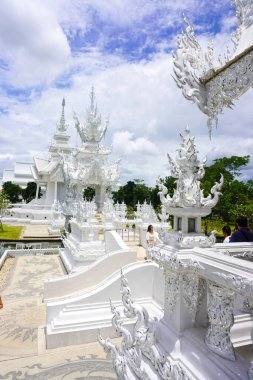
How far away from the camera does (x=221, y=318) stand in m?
3.77

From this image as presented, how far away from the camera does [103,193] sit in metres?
27.1

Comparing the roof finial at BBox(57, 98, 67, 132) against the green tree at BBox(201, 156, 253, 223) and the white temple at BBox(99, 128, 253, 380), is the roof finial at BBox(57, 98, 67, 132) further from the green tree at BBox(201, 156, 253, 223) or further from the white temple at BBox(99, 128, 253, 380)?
the white temple at BBox(99, 128, 253, 380)

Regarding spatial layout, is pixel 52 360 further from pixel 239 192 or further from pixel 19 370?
pixel 239 192

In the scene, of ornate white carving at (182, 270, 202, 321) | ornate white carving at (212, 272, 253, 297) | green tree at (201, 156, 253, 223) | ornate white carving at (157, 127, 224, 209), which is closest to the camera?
ornate white carving at (212, 272, 253, 297)

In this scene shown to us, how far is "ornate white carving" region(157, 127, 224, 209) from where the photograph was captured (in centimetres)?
468

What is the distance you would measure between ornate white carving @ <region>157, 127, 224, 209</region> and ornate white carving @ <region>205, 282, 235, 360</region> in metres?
1.34

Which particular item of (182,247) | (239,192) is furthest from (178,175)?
(239,192)

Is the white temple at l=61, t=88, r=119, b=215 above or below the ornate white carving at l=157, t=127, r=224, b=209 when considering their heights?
above

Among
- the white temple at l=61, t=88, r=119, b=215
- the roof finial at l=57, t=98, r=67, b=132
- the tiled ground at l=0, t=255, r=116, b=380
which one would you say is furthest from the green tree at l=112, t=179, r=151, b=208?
the tiled ground at l=0, t=255, r=116, b=380

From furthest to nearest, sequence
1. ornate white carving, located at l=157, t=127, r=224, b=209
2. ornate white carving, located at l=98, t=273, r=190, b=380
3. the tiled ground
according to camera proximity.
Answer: the tiled ground, ornate white carving, located at l=157, t=127, r=224, b=209, ornate white carving, located at l=98, t=273, r=190, b=380

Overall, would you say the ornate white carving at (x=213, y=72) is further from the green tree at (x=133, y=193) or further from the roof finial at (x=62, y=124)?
the green tree at (x=133, y=193)

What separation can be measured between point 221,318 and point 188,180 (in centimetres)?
213

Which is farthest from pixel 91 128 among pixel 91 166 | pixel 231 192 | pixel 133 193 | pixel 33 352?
pixel 133 193

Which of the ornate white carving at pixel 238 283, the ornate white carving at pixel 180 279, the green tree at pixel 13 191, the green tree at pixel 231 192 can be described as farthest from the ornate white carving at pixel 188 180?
the green tree at pixel 13 191
